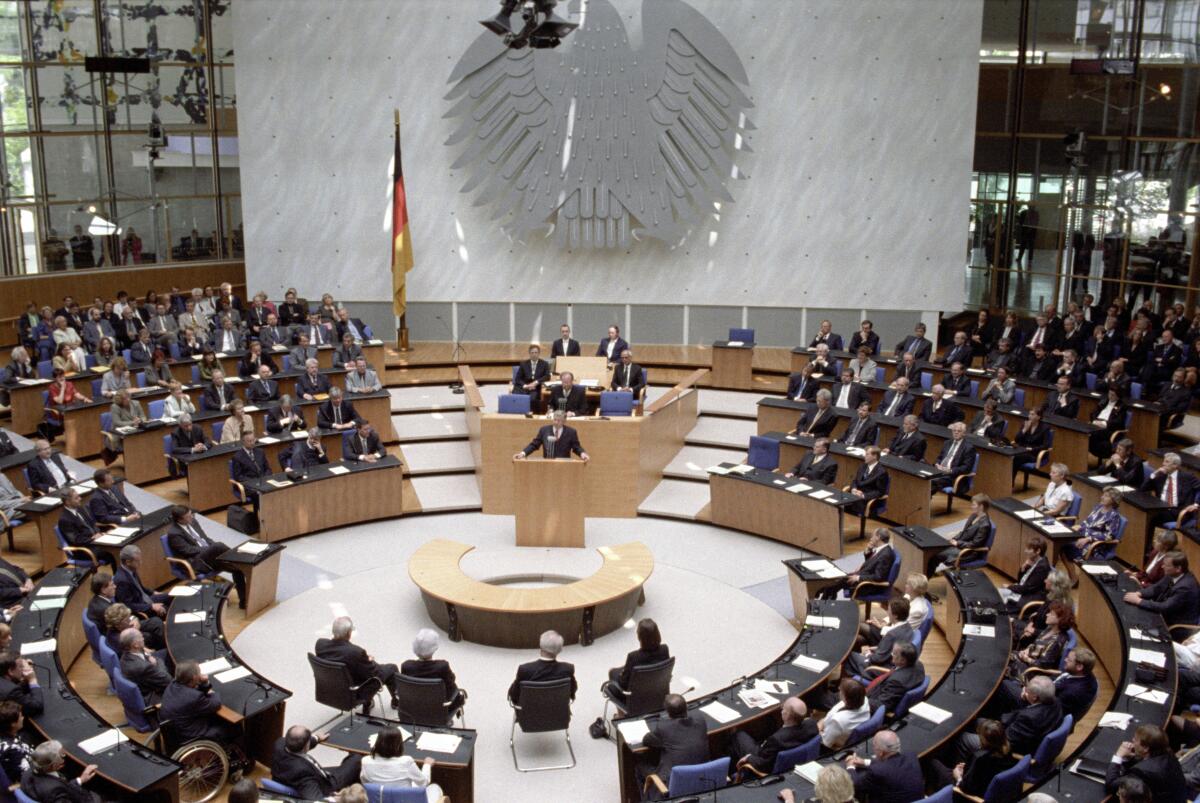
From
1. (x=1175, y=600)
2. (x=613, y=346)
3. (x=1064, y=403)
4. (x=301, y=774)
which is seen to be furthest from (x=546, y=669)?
(x=1064, y=403)

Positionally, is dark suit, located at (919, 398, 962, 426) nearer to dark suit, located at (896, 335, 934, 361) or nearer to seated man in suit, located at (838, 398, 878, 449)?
seated man in suit, located at (838, 398, 878, 449)

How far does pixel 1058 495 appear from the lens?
10.4 m

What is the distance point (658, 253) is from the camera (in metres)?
17.7

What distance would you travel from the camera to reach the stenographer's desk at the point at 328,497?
11.4 m

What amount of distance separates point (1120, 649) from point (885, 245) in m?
10.2

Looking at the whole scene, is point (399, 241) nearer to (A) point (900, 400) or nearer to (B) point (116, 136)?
(B) point (116, 136)

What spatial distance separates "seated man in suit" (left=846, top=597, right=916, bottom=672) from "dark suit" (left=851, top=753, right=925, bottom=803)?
1.81m

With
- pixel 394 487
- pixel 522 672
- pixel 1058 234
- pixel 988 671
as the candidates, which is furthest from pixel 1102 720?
pixel 1058 234

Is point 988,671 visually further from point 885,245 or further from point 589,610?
point 885,245

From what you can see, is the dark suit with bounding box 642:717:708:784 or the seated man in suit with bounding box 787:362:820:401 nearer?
the dark suit with bounding box 642:717:708:784

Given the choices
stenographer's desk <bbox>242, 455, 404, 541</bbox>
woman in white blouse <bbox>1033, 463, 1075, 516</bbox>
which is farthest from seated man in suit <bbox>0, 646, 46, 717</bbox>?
woman in white blouse <bbox>1033, 463, 1075, 516</bbox>

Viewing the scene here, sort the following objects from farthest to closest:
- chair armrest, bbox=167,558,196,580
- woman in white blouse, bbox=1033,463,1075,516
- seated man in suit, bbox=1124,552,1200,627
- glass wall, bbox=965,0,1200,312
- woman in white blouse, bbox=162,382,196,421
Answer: glass wall, bbox=965,0,1200,312
woman in white blouse, bbox=162,382,196,421
woman in white blouse, bbox=1033,463,1075,516
chair armrest, bbox=167,558,196,580
seated man in suit, bbox=1124,552,1200,627

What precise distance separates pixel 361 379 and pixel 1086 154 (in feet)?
38.4

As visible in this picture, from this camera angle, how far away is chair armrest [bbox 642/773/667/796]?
20.8 ft
